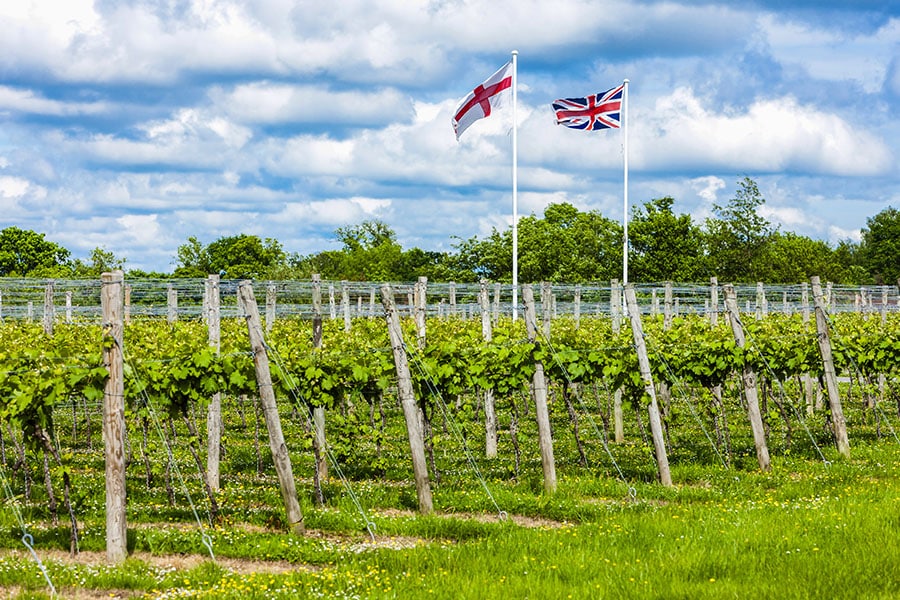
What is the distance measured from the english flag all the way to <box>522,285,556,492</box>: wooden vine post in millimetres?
17284

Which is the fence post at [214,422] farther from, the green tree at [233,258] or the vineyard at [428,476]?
the green tree at [233,258]

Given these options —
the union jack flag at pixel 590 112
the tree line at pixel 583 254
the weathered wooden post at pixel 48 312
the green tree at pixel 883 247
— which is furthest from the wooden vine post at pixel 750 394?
the green tree at pixel 883 247

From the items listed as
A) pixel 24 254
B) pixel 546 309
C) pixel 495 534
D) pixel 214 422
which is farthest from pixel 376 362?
pixel 24 254

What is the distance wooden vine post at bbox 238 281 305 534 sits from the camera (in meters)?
10.7

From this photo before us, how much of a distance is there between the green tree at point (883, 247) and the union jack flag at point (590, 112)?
280 ft

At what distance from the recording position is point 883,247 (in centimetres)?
12069

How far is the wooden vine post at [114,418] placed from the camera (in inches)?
369

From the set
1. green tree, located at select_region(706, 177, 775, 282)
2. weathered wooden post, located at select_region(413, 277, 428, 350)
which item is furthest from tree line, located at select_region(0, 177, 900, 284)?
weathered wooden post, located at select_region(413, 277, 428, 350)

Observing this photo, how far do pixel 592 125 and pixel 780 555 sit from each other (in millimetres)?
26291

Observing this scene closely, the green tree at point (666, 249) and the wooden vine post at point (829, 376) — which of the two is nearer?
the wooden vine post at point (829, 376)

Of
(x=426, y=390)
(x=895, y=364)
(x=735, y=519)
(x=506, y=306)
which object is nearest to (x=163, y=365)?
(x=426, y=390)

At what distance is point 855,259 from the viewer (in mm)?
134500

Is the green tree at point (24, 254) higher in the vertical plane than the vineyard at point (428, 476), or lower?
higher

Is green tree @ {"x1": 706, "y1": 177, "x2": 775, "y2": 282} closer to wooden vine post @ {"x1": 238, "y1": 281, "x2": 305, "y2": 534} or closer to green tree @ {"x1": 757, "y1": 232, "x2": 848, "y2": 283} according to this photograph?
green tree @ {"x1": 757, "y1": 232, "x2": 848, "y2": 283}
